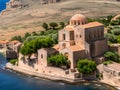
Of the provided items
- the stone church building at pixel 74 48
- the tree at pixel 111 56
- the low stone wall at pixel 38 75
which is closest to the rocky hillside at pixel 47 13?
the low stone wall at pixel 38 75

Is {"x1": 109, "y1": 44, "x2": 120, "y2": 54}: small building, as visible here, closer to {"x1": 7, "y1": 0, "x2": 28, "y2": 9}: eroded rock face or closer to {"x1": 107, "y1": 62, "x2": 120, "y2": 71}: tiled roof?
{"x1": 107, "y1": 62, "x2": 120, "y2": 71}: tiled roof

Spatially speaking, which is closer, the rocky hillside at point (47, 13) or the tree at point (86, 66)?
the tree at point (86, 66)

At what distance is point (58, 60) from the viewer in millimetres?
65375

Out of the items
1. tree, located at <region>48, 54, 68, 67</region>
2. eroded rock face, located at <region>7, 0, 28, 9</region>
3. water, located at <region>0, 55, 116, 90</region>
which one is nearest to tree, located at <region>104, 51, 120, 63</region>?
tree, located at <region>48, 54, 68, 67</region>

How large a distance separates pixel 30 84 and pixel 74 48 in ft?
29.1

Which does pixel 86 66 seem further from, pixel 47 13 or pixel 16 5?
pixel 16 5

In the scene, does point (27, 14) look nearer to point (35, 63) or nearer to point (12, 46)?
point (12, 46)

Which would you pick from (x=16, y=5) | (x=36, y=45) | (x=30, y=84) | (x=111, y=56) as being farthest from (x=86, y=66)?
(x=16, y=5)

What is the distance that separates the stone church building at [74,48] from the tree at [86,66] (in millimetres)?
1264

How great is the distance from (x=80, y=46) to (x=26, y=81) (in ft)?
32.5

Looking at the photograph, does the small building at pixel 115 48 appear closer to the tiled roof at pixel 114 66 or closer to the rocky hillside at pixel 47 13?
the tiled roof at pixel 114 66

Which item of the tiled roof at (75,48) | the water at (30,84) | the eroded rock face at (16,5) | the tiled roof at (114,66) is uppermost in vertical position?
the tiled roof at (75,48)

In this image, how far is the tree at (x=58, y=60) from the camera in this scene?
2571 inches

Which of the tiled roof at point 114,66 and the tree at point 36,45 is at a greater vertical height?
the tree at point 36,45
